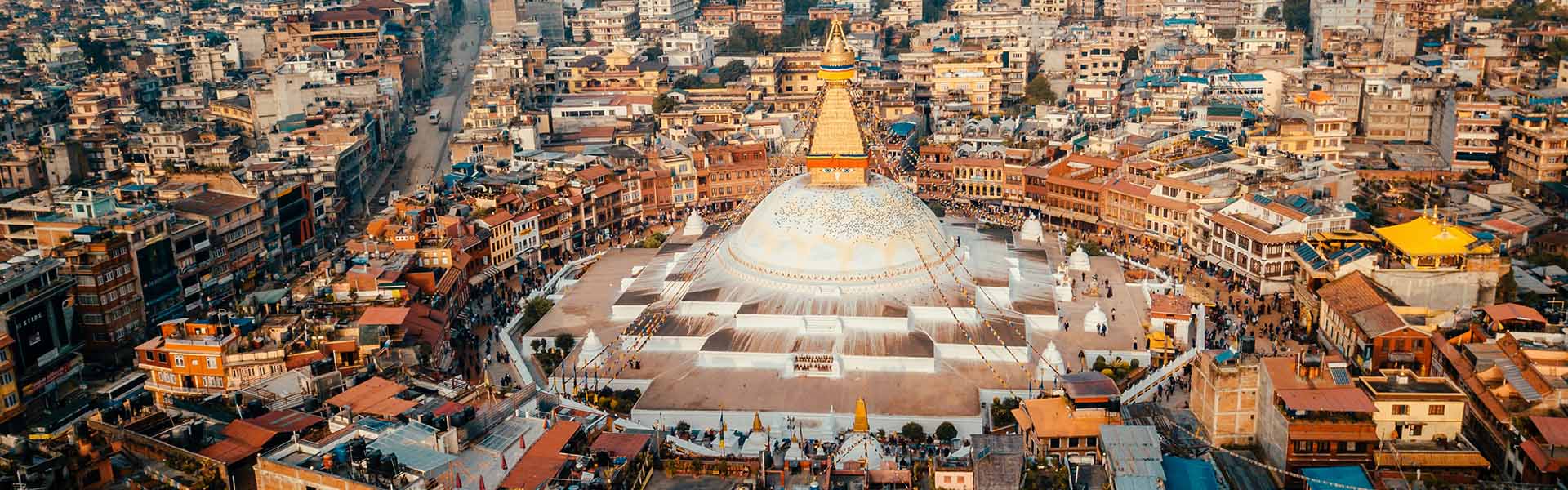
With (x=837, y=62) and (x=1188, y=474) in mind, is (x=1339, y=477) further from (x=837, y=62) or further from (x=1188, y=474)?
(x=837, y=62)

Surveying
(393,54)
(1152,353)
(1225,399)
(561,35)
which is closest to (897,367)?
(1152,353)

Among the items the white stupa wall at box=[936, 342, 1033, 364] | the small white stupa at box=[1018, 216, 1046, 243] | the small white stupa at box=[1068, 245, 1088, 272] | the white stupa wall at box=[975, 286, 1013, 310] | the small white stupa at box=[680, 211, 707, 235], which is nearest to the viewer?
the white stupa wall at box=[936, 342, 1033, 364]

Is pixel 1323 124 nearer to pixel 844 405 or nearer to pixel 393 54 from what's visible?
pixel 844 405

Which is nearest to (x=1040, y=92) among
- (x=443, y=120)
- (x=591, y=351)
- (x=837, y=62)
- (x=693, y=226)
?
(x=693, y=226)

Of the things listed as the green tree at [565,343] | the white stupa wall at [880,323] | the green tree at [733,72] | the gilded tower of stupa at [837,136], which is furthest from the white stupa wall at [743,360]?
the green tree at [733,72]

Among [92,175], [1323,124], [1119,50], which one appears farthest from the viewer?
[1119,50]

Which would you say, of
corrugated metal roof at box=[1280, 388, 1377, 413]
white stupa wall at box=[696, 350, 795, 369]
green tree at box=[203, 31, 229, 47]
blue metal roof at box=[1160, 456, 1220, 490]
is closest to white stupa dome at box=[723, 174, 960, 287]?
white stupa wall at box=[696, 350, 795, 369]

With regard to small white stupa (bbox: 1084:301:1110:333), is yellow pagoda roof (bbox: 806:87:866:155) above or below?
above

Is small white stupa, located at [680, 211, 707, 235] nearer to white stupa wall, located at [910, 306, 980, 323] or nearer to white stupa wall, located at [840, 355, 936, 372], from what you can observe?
white stupa wall, located at [910, 306, 980, 323]
